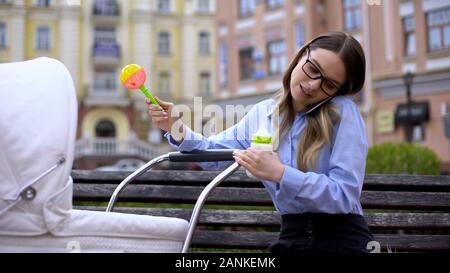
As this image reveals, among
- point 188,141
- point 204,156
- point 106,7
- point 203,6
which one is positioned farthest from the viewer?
point 203,6

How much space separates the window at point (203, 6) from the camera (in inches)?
1237

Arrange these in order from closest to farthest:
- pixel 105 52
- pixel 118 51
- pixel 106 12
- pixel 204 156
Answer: pixel 204 156, pixel 105 52, pixel 118 51, pixel 106 12

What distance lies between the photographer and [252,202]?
2947 mm

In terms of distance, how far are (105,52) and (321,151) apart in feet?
94.3

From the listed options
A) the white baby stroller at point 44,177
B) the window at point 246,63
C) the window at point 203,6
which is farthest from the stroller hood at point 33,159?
the window at point 203,6

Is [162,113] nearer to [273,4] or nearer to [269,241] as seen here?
[269,241]

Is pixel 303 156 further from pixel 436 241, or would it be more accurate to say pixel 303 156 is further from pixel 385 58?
pixel 385 58

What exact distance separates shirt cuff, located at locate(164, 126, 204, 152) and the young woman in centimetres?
34

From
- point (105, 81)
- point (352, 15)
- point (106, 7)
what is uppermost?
point (106, 7)

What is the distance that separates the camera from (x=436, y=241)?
2.83 m

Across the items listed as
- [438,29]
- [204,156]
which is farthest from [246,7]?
[204,156]

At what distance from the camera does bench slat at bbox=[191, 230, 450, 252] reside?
2.83 meters

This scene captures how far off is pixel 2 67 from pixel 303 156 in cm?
96
